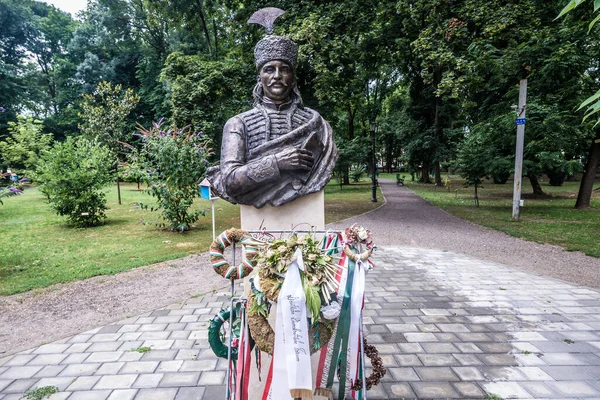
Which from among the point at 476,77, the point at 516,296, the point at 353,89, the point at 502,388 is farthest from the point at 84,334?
the point at 353,89

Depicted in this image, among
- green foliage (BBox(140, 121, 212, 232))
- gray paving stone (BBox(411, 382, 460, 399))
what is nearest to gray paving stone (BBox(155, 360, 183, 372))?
gray paving stone (BBox(411, 382, 460, 399))

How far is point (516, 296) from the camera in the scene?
4906 mm

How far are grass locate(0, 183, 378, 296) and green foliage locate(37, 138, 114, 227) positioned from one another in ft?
2.05

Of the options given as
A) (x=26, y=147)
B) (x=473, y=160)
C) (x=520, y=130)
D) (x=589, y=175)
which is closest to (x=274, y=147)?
(x=520, y=130)

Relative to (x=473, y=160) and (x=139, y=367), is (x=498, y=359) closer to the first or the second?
(x=139, y=367)

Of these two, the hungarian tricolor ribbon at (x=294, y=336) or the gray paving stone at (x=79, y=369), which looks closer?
the hungarian tricolor ribbon at (x=294, y=336)

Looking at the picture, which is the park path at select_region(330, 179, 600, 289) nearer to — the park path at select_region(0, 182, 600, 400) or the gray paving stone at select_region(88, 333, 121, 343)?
the park path at select_region(0, 182, 600, 400)

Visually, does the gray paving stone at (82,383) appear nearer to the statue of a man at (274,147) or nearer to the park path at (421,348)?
the park path at (421,348)

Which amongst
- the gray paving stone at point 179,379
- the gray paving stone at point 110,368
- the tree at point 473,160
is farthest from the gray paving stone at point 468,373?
the tree at point 473,160

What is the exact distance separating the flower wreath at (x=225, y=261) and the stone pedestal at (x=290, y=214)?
0.74 meters

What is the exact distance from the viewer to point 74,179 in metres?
10.1

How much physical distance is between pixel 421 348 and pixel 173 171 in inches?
309

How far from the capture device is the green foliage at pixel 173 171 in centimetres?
934

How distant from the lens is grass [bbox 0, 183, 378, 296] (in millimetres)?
6246
